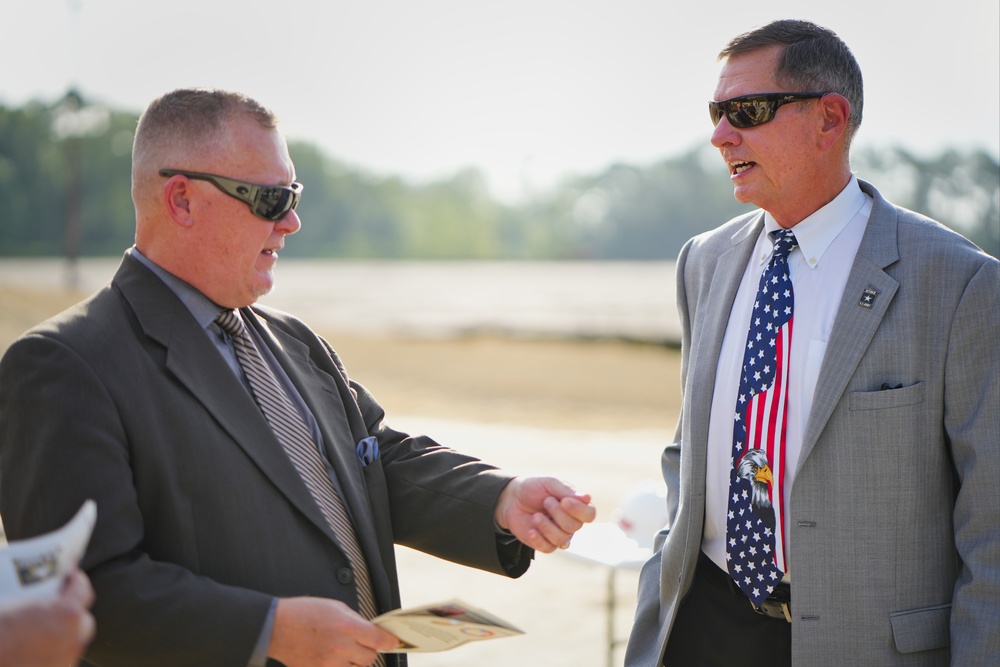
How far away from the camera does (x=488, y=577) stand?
5.91m

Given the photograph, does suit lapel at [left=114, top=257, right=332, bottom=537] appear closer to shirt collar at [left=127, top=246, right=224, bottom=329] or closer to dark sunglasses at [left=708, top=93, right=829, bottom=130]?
shirt collar at [left=127, top=246, right=224, bottom=329]

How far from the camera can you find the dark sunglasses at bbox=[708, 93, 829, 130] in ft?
8.57

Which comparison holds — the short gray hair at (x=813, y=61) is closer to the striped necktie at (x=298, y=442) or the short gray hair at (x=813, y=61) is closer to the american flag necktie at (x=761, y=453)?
the american flag necktie at (x=761, y=453)

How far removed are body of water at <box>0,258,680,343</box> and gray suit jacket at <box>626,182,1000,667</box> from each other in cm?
2520

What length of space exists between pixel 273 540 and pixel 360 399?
2.37ft

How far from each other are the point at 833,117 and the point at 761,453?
1.01 m

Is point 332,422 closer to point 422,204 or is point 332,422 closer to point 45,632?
point 45,632

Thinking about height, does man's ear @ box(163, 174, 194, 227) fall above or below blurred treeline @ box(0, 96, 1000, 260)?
below

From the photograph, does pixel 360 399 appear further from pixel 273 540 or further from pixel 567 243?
pixel 567 243

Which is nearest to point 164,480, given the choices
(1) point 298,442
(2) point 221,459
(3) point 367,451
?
(2) point 221,459

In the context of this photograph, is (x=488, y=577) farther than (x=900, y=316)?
Yes

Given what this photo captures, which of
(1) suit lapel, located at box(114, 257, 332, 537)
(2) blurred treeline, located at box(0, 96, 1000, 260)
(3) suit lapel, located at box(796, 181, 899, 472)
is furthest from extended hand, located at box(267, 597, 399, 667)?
(2) blurred treeline, located at box(0, 96, 1000, 260)

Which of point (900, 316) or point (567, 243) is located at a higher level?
point (567, 243)

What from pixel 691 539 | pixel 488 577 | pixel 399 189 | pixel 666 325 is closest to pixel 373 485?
pixel 691 539
